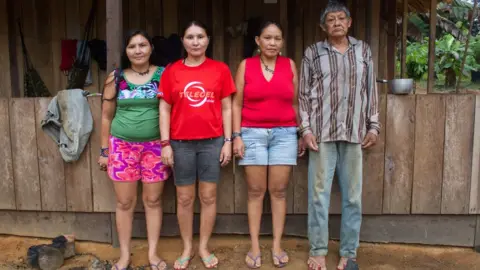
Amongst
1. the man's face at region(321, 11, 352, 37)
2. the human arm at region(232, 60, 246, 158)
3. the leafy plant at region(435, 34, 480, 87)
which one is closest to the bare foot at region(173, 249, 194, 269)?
the human arm at region(232, 60, 246, 158)

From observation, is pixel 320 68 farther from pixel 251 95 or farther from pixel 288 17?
pixel 288 17

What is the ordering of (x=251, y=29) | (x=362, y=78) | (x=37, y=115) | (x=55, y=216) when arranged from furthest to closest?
(x=251, y=29), (x=55, y=216), (x=37, y=115), (x=362, y=78)

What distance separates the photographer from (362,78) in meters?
2.74

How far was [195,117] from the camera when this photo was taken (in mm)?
2701

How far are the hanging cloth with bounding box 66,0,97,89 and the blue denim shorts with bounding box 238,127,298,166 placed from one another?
312 cm

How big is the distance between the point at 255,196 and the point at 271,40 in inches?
42.8

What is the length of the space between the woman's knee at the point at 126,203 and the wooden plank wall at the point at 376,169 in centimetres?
39

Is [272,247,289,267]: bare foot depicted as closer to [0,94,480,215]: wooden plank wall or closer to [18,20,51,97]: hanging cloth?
[0,94,480,215]: wooden plank wall

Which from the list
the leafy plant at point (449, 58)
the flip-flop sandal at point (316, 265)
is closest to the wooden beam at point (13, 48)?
the flip-flop sandal at point (316, 265)

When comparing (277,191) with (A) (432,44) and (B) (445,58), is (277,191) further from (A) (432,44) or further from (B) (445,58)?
(B) (445,58)

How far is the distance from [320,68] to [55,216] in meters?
2.49

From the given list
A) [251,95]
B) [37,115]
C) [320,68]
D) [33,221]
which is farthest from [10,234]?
[320,68]

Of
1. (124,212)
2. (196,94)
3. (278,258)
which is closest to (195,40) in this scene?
(196,94)

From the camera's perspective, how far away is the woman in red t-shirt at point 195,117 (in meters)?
2.71
